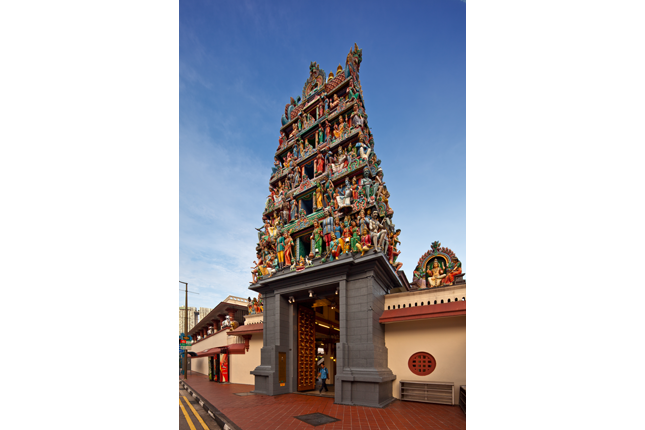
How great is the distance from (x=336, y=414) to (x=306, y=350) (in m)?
5.26

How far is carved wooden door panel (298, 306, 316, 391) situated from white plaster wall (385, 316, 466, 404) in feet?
13.1

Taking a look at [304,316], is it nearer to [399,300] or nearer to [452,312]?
[399,300]

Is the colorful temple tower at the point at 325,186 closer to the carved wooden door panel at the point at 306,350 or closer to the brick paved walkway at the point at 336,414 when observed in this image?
the carved wooden door panel at the point at 306,350

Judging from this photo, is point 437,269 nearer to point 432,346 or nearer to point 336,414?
point 432,346

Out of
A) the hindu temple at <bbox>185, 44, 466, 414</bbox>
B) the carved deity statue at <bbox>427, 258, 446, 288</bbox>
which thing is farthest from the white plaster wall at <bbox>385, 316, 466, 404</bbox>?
the carved deity statue at <bbox>427, 258, 446, 288</bbox>

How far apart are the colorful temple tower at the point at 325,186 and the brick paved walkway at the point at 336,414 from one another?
4940 mm

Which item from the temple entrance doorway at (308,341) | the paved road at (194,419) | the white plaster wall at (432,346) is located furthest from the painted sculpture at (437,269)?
the paved road at (194,419)

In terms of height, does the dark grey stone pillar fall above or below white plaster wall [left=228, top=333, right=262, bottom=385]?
above

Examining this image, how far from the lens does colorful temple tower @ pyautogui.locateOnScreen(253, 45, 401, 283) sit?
12.1 m

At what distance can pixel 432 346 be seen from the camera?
34.6ft

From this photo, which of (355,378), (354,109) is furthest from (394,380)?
(354,109)

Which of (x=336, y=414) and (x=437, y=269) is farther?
(x=437, y=269)

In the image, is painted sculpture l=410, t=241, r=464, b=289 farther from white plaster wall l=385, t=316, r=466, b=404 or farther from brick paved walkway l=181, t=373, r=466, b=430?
brick paved walkway l=181, t=373, r=466, b=430

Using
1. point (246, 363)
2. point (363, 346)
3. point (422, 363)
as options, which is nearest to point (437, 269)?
point (422, 363)
